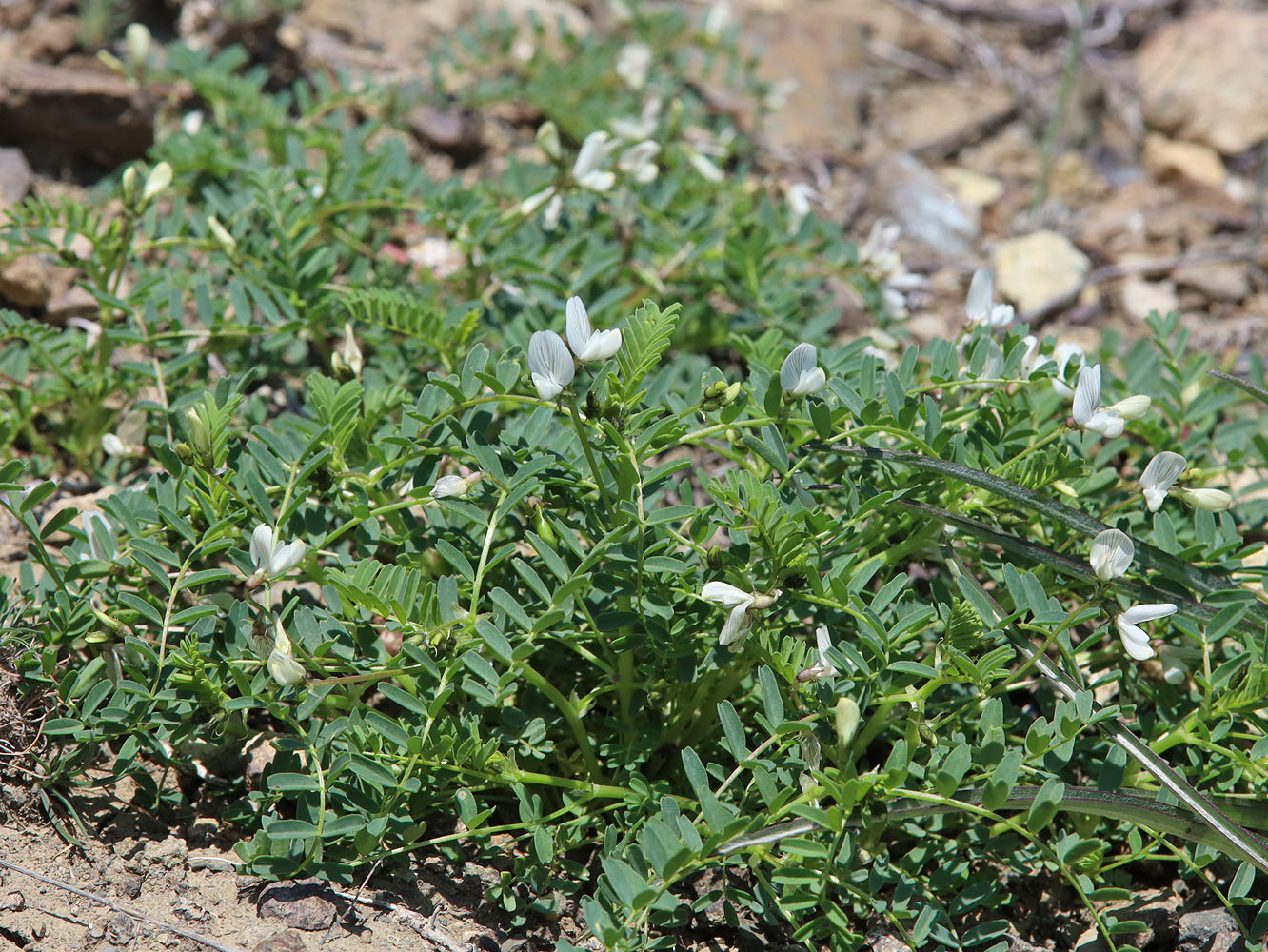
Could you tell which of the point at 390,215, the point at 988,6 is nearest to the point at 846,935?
the point at 390,215

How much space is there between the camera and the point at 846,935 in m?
1.75

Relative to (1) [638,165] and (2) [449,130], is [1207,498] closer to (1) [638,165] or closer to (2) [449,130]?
(1) [638,165]

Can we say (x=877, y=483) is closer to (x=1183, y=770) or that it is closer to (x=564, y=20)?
(x=1183, y=770)

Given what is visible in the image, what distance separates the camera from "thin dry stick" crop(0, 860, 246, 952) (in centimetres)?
170

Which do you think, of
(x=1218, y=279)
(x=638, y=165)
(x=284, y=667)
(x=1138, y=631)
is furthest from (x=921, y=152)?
(x=284, y=667)

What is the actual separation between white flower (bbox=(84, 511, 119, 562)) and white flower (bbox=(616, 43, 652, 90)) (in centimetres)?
266

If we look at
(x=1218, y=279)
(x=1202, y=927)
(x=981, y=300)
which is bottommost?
(x=1202, y=927)

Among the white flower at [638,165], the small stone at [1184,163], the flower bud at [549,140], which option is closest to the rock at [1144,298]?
the small stone at [1184,163]

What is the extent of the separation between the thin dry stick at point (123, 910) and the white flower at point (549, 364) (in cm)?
102

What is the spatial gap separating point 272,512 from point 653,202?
1734 millimetres

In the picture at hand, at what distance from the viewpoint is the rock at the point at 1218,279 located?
13.0 ft

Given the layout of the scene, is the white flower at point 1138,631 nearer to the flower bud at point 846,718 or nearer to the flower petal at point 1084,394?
the flower petal at point 1084,394

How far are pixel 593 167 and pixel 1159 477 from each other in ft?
5.10

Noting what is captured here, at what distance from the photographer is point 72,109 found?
3361 millimetres
